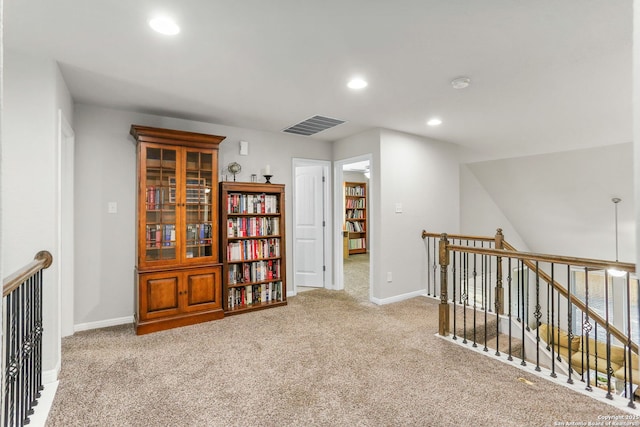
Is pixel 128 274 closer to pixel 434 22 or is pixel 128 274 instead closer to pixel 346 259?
pixel 434 22

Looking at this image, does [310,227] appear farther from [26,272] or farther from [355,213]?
[355,213]

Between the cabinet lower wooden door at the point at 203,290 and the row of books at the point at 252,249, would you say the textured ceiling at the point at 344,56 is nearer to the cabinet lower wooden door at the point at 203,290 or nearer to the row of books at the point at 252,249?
the row of books at the point at 252,249

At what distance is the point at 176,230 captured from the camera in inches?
134

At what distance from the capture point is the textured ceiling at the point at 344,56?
5.97 feet

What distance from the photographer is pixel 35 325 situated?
6.92 ft

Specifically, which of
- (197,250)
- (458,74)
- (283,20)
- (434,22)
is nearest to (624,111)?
(458,74)

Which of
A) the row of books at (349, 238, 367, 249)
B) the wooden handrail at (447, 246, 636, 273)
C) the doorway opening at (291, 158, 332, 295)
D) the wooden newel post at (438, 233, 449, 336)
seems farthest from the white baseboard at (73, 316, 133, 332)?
the row of books at (349, 238, 367, 249)

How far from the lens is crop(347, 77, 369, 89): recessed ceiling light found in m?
2.72

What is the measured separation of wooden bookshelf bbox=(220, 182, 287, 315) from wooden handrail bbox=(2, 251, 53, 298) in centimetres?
171

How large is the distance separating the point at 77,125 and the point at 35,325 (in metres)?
2.03

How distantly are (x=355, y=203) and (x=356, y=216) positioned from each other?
1.16 ft

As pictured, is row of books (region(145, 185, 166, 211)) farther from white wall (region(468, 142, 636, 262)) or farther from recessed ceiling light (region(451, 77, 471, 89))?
white wall (region(468, 142, 636, 262))

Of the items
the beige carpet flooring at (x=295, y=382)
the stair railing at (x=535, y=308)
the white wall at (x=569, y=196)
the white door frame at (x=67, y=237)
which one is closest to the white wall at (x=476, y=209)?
the white wall at (x=569, y=196)

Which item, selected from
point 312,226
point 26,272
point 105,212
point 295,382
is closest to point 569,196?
point 312,226
